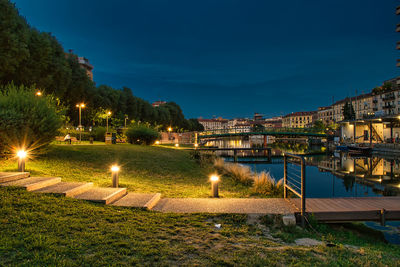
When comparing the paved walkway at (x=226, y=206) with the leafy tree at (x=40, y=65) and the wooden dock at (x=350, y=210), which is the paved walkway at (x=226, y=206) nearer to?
the wooden dock at (x=350, y=210)

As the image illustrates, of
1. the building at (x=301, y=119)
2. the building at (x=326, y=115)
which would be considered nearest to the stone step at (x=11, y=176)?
the building at (x=326, y=115)

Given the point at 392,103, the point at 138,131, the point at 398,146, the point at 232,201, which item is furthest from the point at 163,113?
the point at 232,201

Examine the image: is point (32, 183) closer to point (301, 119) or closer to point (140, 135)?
point (140, 135)

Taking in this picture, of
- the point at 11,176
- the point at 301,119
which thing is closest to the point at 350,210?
the point at 11,176

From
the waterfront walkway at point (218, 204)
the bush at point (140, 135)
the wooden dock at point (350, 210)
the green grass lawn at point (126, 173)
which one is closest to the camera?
the waterfront walkway at point (218, 204)

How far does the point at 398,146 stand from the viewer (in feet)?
97.3

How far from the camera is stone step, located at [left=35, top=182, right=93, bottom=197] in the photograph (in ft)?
19.3

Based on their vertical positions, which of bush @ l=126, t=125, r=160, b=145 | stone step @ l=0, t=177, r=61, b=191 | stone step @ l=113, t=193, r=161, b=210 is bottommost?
stone step @ l=113, t=193, r=161, b=210

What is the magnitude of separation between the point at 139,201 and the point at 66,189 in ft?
6.35

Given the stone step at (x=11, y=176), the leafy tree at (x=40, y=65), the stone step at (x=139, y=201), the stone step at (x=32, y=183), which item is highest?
the leafy tree at (x=40, y=65)

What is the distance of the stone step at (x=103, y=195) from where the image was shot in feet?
18.6

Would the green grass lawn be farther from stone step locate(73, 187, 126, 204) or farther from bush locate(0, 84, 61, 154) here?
stone step locate(73, 187, 126, 204)

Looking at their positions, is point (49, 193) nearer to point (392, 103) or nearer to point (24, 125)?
point (24, 125)

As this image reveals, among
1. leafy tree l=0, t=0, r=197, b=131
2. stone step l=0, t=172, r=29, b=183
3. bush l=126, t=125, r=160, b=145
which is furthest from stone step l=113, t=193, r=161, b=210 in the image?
bush l=126, t=125, r=160, b=145
